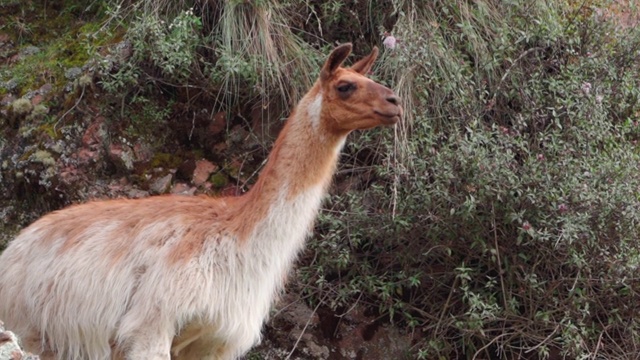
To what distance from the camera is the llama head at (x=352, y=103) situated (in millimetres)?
6234

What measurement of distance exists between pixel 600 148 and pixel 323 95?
236 centimetres

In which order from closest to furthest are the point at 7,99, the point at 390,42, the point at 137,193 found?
the point at 390,42 → the point at 137,193 → the point at 7,99

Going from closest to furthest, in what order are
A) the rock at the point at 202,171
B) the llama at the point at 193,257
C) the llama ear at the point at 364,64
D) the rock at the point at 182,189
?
the llama at the point at 193,257
the llama ear at the point at 364,64
the rock at the point at 182,189
the rock at the point at 202,171

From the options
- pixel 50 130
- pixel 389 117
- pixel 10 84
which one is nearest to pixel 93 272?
pixel 389 117

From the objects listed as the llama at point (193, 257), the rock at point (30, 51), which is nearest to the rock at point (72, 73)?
the rock at point (30, 51)

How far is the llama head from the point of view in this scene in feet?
20.5

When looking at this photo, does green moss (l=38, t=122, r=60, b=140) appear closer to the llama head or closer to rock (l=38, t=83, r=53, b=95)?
rock (l=38, t=83, r=53, b=95)

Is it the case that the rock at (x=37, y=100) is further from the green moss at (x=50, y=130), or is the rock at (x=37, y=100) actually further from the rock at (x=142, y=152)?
the rock at (x=142, y=152)

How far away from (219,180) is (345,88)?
216cm

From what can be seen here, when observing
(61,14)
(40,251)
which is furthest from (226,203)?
(61,14)

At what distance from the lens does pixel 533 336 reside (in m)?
7.07

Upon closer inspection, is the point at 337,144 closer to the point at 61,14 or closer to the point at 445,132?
the point at 445,132

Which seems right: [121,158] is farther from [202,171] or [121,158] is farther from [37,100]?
[37,100]

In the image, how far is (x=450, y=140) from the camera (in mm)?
7312
